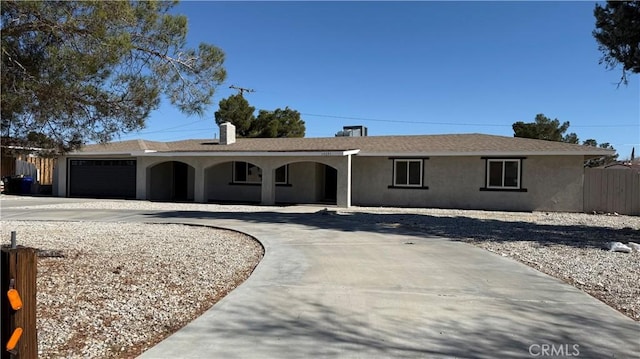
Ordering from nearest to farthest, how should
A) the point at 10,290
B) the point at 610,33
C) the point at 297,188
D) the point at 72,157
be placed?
the point at 10,290 → the point at 610,33 → the point at 297,188 → the point at 72,157

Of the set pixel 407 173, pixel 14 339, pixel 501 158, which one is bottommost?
pixel 14 339

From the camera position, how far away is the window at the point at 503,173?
68.4 feet

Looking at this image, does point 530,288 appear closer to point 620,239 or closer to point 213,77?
point 213,77

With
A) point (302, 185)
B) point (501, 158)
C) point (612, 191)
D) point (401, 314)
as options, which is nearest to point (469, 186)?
point (501, 158)

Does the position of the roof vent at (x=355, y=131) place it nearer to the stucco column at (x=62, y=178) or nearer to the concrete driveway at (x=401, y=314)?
the stucco column at (x=62, y=178)

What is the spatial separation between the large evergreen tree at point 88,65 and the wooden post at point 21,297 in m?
3.68

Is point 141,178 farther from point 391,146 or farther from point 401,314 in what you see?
point 401,314

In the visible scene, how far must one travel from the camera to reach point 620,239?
39.2ft

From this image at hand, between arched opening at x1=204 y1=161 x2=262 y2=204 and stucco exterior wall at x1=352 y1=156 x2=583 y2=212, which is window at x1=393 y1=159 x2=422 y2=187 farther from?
arched opening at x1=204 y1=161 x2=262 y2=204

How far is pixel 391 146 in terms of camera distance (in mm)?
23359

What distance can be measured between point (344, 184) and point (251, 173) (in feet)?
20.3

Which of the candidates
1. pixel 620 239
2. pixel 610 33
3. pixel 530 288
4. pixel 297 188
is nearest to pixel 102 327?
pixel 530 288

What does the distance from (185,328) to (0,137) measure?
475 centimetres

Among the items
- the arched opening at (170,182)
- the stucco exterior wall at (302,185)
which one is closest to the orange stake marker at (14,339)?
the stucco exterior wall at (302,185)
